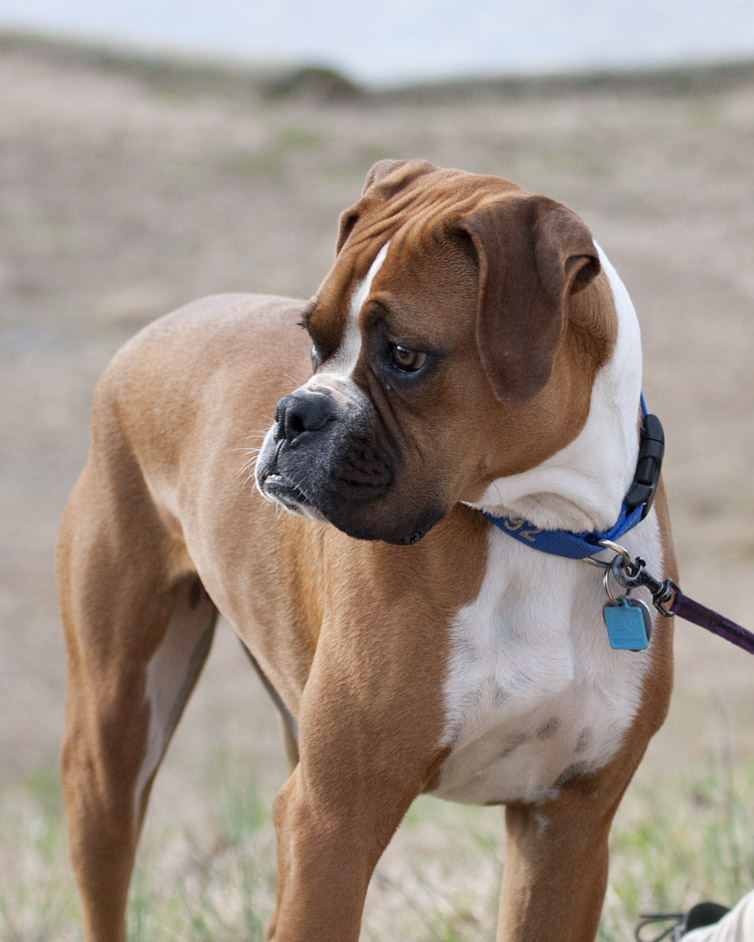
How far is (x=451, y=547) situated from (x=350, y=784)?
0.50 metres

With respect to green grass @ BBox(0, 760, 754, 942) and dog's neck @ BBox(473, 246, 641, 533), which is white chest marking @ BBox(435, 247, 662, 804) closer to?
dog's neck @ BBox(473, 246, 641, 533)

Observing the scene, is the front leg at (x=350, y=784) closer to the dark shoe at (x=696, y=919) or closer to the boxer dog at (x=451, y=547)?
the boxer dog at (x=451, y=547)

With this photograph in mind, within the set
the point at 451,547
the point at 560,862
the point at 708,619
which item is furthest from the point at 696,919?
the point at 451,547

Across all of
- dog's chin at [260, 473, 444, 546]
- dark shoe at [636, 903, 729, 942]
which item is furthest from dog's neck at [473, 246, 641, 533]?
dark shoe at [636, 903, 729, 942]

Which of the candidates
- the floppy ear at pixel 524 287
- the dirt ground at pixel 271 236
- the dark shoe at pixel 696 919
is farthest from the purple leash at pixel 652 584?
the dirt ground at pixel 271 236

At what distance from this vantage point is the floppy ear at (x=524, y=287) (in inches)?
86.1

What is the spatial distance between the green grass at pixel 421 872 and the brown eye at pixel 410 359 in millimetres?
1972

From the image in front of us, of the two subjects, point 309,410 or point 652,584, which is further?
point 652,584

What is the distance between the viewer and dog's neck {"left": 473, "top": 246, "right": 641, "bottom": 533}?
2.41m

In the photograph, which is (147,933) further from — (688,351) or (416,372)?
(688,351)

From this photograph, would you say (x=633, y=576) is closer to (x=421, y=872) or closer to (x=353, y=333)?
(x=353, y=333)

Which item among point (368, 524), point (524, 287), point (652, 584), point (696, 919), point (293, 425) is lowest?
point (696, 919)

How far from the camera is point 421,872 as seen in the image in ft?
14.0

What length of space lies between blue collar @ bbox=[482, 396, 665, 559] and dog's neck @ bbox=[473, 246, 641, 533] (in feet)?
0.05
